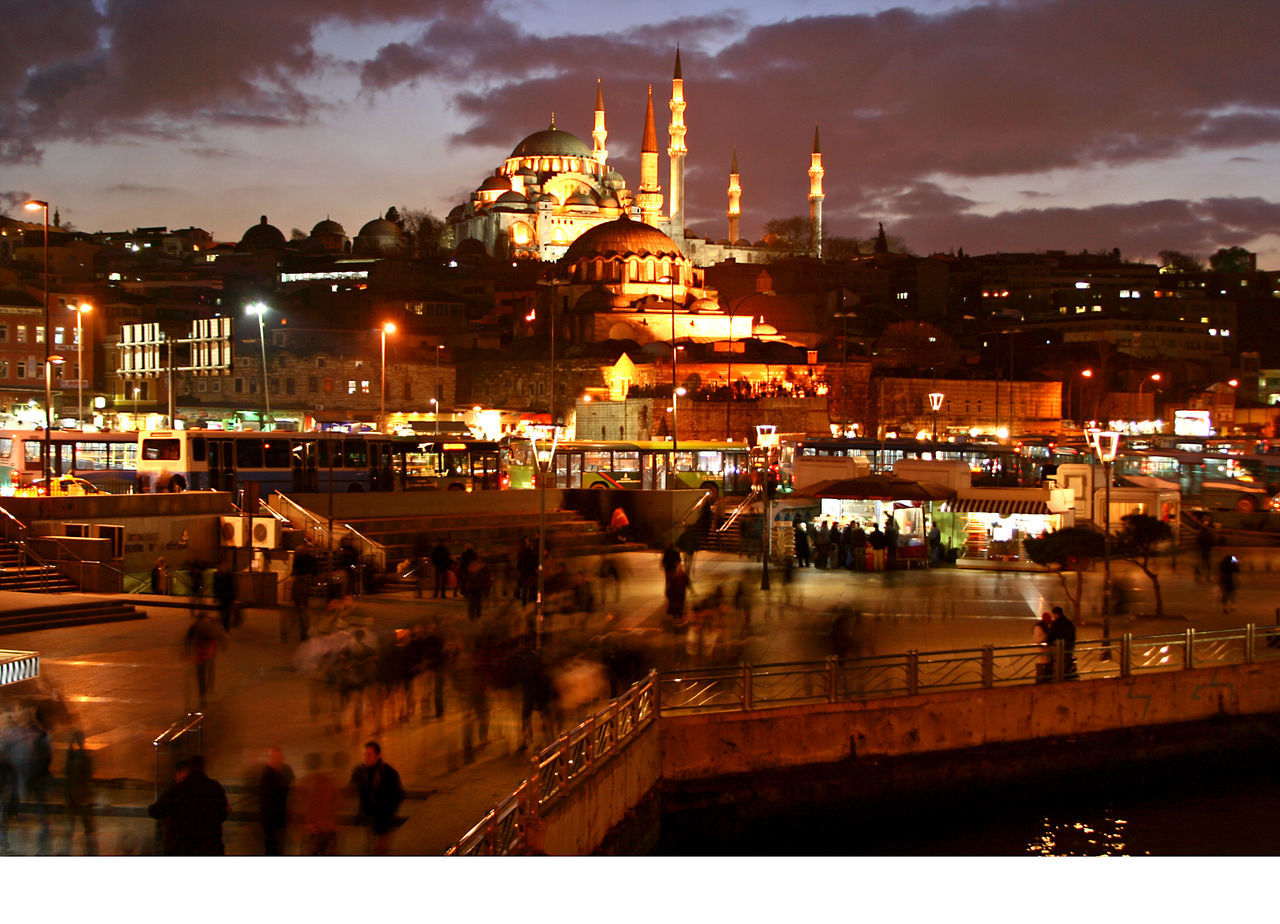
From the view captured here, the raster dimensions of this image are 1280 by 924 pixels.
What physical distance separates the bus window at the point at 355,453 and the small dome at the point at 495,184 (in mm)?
71773

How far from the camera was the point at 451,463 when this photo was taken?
2622 cm

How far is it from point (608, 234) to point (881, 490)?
161 feet

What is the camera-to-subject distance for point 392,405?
54.5 metres

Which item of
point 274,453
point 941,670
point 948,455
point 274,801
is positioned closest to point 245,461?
point 274,453

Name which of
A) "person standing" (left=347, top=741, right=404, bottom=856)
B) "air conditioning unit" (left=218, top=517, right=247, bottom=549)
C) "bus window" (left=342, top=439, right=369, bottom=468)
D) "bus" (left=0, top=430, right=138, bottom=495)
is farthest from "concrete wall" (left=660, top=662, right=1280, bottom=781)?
"bus" (left=0, top=430, right=138, bottom=495)

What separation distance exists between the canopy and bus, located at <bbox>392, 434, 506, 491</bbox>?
7594mm

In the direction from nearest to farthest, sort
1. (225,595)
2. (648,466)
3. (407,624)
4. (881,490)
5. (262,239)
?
1. (225,595)
2. (407,624)
3. (881,490)
4. (648,466)
5. (262,239)

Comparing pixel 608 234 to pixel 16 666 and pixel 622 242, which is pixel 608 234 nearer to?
pixel 622 242

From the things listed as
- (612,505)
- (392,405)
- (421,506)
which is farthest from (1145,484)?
(392,405)

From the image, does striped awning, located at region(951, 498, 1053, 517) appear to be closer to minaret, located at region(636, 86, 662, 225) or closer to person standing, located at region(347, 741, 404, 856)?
person standing, located at region(347, 741, 404, 856)

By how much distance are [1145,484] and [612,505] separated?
33.2 feet

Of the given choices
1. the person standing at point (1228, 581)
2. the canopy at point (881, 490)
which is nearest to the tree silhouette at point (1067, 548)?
the person standing at point (1228, 581)

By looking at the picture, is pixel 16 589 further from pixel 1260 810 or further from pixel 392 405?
pixel 392 405

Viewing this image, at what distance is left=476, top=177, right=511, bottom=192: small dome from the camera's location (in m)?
92.6
